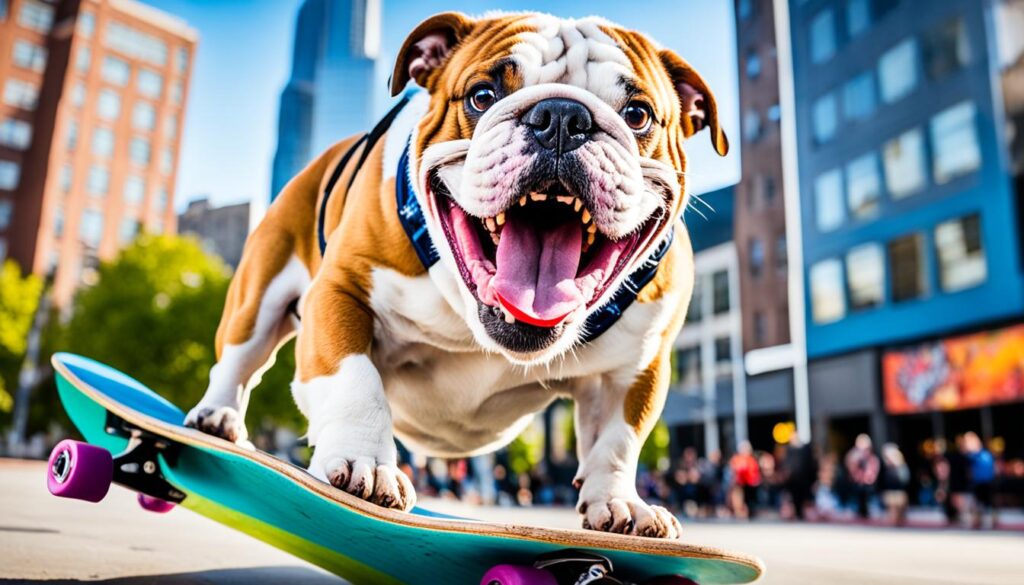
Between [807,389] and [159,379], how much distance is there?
20548 millimetres

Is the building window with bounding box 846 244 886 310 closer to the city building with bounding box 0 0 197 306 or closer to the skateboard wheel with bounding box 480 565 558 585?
the skateboard wheel with bounding box 480 565 558 585

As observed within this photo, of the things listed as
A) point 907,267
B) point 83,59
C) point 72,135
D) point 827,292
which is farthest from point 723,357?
point 83,59

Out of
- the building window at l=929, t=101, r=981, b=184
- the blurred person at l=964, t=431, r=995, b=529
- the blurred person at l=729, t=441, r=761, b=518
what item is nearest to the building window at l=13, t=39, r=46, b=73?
the blurred person at l=729, t=441, r=761, b=518

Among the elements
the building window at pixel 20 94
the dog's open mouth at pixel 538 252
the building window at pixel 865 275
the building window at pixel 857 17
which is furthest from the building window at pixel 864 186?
the building window at pixel 20 94

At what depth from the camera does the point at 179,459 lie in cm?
329

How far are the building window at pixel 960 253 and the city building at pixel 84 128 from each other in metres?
47.5

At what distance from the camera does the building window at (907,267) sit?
22.5 m

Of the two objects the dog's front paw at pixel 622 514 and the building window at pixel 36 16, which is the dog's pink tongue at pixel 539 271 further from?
the building window at pixel 36 16

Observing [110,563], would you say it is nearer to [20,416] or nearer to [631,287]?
[631,287]

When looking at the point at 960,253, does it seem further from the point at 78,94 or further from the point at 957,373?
the point at 78,94

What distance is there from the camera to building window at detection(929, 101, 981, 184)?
2105 centimetres

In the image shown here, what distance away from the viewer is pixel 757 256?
1315 inches

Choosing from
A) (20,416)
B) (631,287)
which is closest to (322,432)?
(631,287)

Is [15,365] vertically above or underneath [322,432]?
above
